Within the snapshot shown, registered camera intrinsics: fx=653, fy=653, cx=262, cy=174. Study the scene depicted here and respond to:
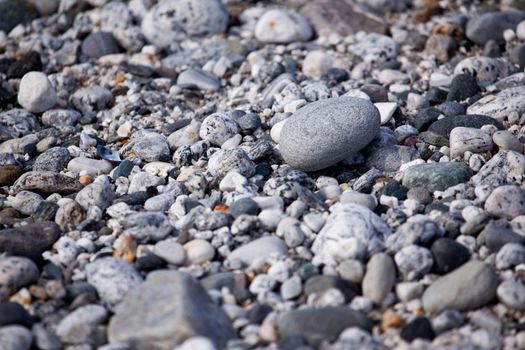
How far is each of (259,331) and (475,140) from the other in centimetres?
244

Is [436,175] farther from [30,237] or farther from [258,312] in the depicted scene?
[30,237]

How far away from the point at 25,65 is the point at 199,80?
1.85m

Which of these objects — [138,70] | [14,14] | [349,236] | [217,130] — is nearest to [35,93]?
[138,70]

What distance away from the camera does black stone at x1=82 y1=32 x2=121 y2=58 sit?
24.0 feet

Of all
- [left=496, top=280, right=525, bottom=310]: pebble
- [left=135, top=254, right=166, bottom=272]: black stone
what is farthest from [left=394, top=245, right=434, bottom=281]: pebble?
[left=135, top=254, right=166, bottom=272]: black stone

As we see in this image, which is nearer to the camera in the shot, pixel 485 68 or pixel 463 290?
pixel 463 290

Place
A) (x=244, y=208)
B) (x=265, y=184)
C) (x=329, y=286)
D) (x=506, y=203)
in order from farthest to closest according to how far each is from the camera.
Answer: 1. (x=265, y=184)
2. (x=244, y=208)
3. (x=506, y=203)
4. (x=329, y=286)

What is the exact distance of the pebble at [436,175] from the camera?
4531mm

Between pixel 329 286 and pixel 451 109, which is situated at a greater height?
pixel 329 286

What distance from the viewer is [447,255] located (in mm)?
3779

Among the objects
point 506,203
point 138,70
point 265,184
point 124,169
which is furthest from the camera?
point 138,70

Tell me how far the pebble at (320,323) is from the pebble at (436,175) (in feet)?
4.77

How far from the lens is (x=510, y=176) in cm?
453

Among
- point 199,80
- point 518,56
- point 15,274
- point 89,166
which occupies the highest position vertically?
point 15,274
